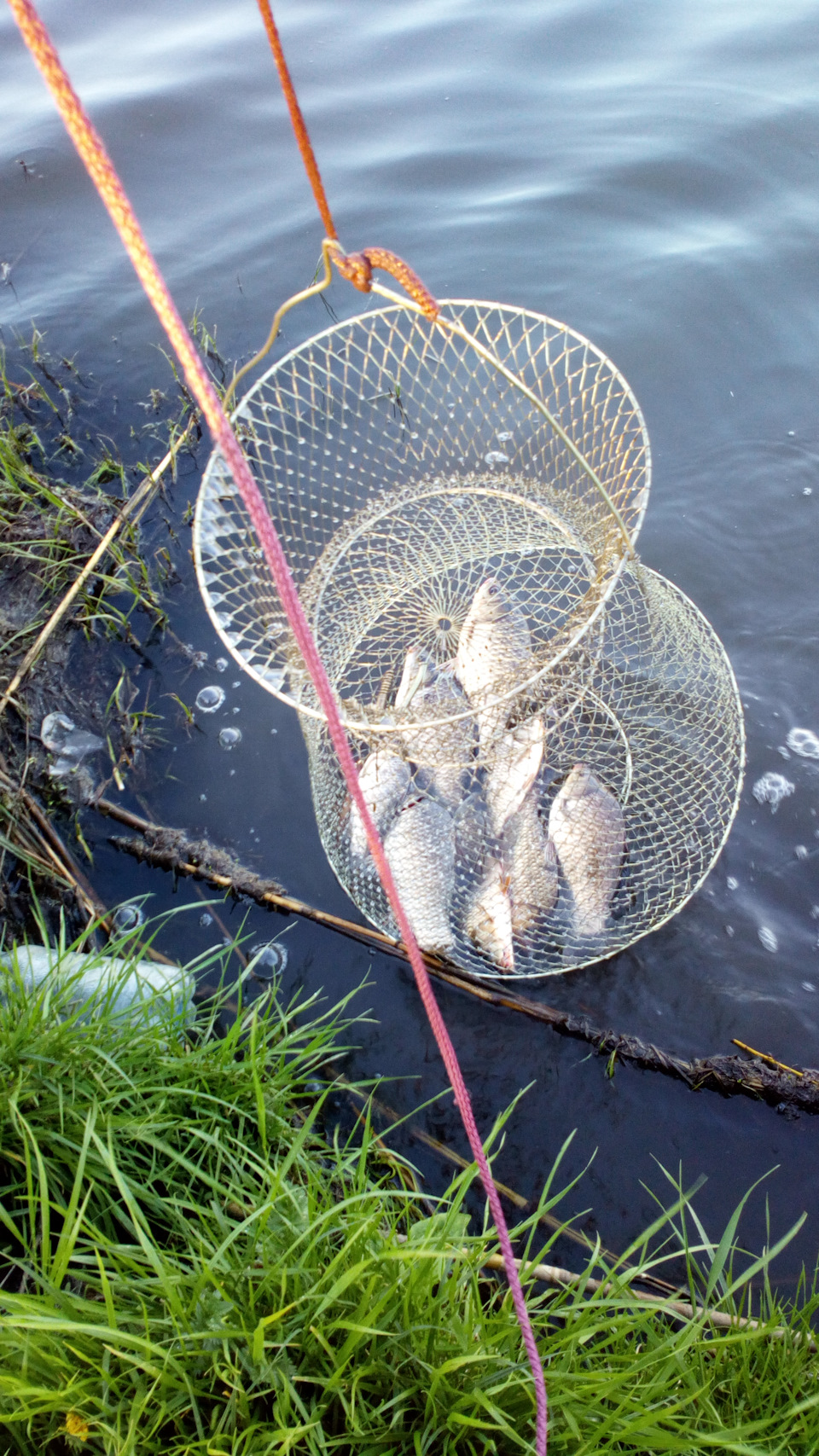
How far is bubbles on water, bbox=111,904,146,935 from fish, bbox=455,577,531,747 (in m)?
1.50

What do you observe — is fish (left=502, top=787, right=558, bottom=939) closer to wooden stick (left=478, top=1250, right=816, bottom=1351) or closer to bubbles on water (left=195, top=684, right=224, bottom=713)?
wooden stick (left=478, top=1250, right=816, bottom=1351)

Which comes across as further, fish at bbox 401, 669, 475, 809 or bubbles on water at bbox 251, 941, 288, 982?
bubbles on water at bbox 251, 941, 288, 982

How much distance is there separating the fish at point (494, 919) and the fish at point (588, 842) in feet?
0.84

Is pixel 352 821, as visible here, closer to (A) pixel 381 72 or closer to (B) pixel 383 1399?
(B) pixel 383 1399

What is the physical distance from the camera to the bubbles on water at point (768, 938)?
→ 3096 mm

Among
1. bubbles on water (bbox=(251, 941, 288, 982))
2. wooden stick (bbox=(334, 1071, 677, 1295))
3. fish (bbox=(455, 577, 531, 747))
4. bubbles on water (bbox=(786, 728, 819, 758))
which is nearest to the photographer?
wooden stick (bbox=(334, 1071, 677, 1295))

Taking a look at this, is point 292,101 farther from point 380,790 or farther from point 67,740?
point 67,740

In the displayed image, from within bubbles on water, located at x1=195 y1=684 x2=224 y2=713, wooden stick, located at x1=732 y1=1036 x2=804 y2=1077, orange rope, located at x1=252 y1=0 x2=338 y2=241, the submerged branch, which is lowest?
wooden stick, located at x1=732 y1=1036 x2=804 y2=1077

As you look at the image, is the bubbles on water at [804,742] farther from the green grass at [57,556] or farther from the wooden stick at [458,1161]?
the green grass at [57,556]

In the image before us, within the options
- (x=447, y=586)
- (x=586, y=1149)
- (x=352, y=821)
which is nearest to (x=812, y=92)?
(x=447, y=586)

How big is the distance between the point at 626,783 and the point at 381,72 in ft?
23.3

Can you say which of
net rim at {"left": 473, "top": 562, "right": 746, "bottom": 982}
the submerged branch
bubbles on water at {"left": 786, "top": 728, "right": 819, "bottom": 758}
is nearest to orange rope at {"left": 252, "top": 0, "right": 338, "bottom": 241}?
net rim at {"left": 473, "top": 562, "right": 746, "bottom": 982}

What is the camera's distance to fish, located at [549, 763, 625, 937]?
9.84ft

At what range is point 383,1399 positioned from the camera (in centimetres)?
158
